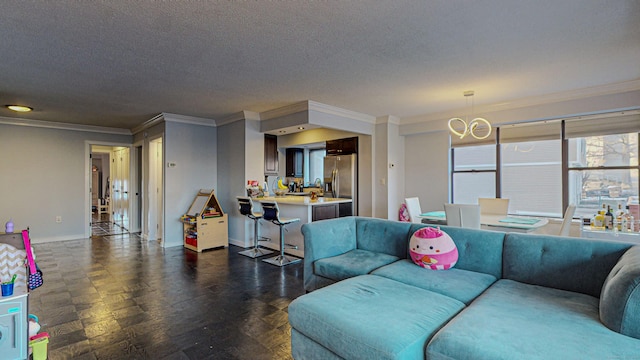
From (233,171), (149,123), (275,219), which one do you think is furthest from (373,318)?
(149,123)

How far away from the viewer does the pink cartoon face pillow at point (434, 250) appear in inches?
99.5

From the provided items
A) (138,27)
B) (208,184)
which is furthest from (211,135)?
(138,27)

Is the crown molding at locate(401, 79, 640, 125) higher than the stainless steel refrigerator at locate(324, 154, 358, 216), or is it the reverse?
the crown molding at locate(401, 79, 640, 125)

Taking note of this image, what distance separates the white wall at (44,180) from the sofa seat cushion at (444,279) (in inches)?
270

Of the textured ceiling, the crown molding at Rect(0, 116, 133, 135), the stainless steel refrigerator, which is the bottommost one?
the stainless steel refrigerator

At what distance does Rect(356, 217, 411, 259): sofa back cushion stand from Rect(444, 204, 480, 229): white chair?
2.94 feet

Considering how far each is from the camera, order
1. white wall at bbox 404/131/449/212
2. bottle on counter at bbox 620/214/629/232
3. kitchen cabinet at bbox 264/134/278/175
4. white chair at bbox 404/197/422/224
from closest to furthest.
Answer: bottle on counter at bbox 620/214/629/232 < white chair at bbox 404/197/422/224 < white wall at bbox 404/131/449/212 < kitchen cabinet at bbox 264/134/278/175

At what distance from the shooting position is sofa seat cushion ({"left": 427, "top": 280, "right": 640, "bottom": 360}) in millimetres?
1321

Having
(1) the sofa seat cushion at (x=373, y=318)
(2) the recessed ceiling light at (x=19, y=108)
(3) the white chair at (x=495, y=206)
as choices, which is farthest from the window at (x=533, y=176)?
(2) the recessed ceiling light at (x=19, y=108)

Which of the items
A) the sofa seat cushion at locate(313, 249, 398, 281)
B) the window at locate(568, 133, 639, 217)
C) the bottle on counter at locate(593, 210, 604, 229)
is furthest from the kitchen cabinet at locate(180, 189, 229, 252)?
the window at locate(568, 133, 639, 217)

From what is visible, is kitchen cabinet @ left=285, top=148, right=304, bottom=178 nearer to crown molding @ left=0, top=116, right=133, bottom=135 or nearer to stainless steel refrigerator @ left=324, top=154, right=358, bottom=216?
stainless steel refrigerator @ left=324, top=154, right=358, bottom=216

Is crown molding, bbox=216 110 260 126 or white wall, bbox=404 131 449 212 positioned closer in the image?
crown molding, bbox=216 110 260 126

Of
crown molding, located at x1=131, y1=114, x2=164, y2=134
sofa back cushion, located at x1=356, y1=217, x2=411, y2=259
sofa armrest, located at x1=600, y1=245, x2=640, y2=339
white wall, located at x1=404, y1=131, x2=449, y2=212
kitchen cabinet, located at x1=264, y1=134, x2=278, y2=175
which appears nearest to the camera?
sofa armrest, located at x1=600, y1=245, x2=640, y2=339

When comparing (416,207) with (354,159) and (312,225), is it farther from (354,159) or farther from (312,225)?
(312,225)
